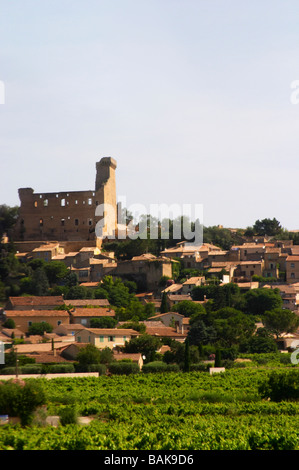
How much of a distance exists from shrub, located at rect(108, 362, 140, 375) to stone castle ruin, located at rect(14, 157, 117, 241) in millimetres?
32048

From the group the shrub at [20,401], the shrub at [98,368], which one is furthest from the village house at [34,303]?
the shrub at [20,401]

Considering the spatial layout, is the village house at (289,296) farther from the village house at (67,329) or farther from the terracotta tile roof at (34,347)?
the terracotta tile roof at (34,347)

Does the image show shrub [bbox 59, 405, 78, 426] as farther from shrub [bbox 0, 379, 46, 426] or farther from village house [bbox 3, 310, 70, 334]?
village house [bbox 3, 310, 70, 334]

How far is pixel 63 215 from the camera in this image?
74938mm

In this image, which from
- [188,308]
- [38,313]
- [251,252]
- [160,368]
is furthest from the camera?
[251,252]

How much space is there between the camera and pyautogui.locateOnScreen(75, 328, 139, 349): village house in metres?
47.3

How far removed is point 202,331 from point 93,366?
10.0 metres

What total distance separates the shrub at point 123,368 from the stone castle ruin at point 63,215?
32048 mm

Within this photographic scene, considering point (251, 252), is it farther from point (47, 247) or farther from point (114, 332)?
point (114, 332)

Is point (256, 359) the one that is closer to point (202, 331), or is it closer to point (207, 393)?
point (202, 331)

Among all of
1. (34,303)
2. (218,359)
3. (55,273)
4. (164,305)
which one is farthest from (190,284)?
(218,359)

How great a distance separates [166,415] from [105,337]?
19.1 m

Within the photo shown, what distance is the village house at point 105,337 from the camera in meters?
47.3

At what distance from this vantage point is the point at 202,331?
48938 mm
